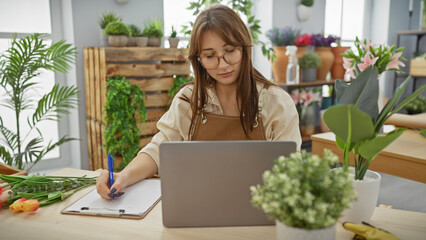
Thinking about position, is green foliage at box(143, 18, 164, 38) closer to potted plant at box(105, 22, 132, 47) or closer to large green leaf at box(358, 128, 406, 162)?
potted plant at box(105, 22, 132, 47)

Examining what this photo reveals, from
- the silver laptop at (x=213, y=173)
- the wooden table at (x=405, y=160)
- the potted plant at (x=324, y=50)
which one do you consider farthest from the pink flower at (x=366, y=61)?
the potted plant at (x=324, y=50)

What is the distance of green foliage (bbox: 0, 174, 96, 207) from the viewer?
3.55 ft

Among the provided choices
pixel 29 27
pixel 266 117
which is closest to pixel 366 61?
pixel 266 117

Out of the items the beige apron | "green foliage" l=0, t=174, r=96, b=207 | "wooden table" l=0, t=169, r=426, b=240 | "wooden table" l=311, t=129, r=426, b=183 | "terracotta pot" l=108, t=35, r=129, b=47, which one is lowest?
"wooden table" l=311, t=129, r=426, b=183

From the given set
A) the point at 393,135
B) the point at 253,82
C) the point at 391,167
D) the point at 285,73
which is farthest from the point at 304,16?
the point at 393,135

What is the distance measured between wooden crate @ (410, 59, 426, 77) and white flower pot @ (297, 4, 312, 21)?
211 centimetres

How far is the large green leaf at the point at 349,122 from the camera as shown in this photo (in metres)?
0.73

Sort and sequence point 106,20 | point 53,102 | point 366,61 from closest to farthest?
point 366,61
point 53,102
point 106,20

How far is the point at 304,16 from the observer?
4309 mm

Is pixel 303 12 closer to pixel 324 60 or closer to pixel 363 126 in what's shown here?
pixel 324 60

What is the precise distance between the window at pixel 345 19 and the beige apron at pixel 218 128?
4.00 meters

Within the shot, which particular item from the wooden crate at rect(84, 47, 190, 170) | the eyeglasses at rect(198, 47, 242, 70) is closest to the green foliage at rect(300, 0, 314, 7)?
A: the wooden crate at rect(84, 47, 190, 170)

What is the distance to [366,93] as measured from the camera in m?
0.86

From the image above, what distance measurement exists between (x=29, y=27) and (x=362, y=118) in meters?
2.92
